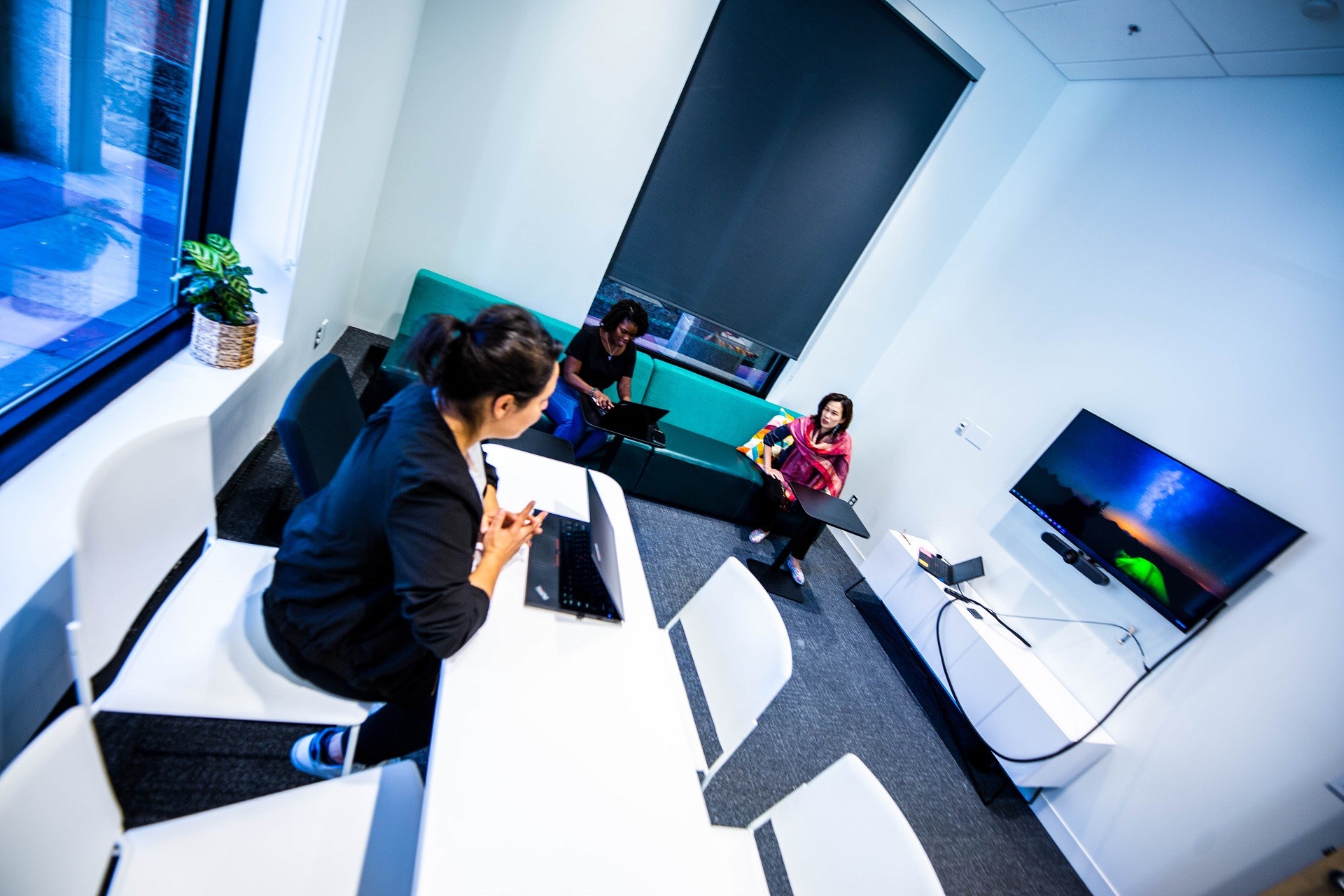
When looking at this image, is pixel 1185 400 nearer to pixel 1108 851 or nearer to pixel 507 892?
pixel 1108 851

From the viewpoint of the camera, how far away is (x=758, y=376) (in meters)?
4.48

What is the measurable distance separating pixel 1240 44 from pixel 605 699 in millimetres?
4041

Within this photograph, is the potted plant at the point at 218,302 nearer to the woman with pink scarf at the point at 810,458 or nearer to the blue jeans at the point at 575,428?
the blue jeans at the point at 575,428

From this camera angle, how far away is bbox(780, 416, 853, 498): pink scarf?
3438 mm

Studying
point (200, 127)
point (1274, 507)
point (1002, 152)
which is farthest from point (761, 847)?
point (1002, 152)

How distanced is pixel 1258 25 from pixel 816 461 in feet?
9.42

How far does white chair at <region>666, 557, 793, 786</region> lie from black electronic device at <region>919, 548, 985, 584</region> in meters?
2.07

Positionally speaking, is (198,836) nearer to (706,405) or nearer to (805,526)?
(805,526)

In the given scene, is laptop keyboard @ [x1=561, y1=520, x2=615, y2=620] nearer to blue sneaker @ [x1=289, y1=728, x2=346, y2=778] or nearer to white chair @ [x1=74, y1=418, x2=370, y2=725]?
white chair @ [x1=74, y1=418, x2=370, y2=725]

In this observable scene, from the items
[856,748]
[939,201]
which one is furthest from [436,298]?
[939,201]

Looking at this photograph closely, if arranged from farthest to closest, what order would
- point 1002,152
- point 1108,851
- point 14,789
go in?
1. point 1002,152
2. point 1108,851
3. point 14,789

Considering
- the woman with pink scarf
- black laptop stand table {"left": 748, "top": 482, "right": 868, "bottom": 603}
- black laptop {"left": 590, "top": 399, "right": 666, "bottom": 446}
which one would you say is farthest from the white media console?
black laptop {"left": 590, "top": 399, "right": 666, "bottom": 446}

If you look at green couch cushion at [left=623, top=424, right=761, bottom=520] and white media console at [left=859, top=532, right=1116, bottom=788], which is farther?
green couch cushion at [left=623, top=424, right=761, bottom=520]

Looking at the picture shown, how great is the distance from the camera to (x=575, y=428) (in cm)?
326
